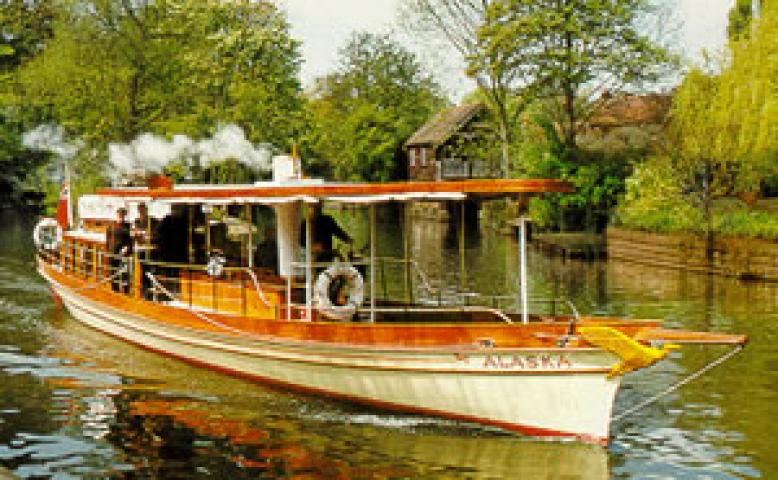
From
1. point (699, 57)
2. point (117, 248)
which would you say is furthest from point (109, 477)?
point (699, 57)

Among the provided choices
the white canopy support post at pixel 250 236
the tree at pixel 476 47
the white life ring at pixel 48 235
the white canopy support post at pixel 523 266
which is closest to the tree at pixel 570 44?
the tree at pixel 476 47

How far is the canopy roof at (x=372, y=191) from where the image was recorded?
12.0 meters

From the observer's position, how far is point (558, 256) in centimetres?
3566

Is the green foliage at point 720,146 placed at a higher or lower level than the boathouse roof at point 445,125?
lower

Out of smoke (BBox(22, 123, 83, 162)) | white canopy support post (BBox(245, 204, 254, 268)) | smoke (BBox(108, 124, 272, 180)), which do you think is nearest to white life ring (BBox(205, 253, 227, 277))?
white canopy support post (BBox(245, 204, 254, 268))

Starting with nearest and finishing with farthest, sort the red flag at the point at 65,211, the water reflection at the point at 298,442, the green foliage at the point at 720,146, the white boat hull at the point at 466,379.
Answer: the water reflection at the point at 298,442, the white boat hull at the point at 466,379, the red flag at the point at 65,211, the green foliage at the point at 720,146

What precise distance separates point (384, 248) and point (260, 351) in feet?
80.4

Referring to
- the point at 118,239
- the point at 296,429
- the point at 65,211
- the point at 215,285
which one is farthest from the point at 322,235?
the point at 65,211

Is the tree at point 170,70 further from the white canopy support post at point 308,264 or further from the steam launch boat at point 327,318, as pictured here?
the white canopy support post at point 308,264

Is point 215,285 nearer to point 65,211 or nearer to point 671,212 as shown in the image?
point 65,211

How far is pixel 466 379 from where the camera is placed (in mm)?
12109

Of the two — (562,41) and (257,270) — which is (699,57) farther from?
(257,270)

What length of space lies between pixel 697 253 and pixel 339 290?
18.6 m

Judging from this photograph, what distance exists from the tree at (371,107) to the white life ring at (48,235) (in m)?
46.3
